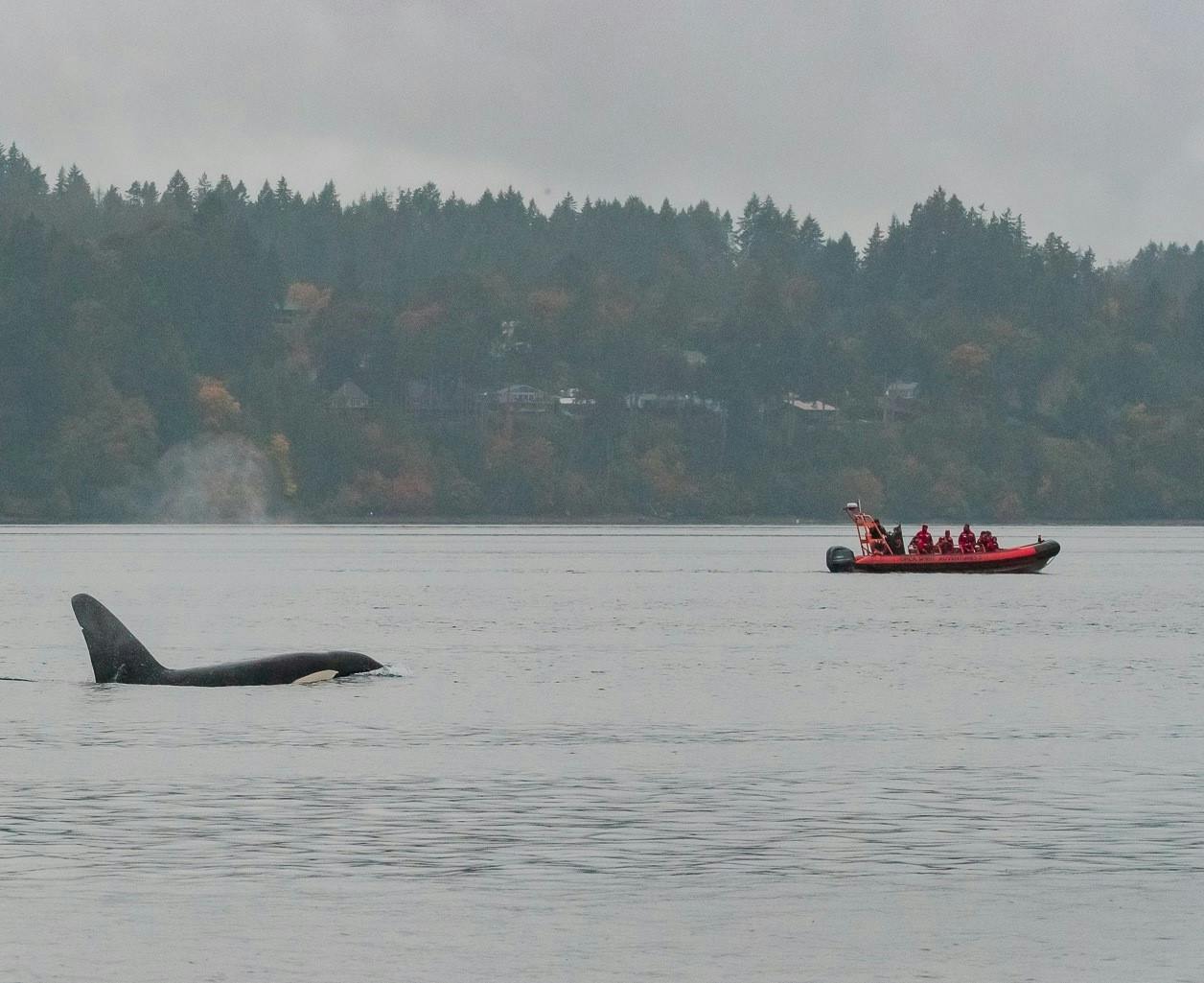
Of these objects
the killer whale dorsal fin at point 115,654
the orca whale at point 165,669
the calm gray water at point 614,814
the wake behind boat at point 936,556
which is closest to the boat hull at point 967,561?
the wake behind boat at point 936,556

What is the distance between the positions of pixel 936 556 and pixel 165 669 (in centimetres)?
7625

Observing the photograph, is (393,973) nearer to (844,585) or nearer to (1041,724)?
(1041,724)

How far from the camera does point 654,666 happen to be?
60656mm

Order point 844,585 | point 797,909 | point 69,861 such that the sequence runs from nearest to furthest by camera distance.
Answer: point 797,909, point 69,861, point 844,585

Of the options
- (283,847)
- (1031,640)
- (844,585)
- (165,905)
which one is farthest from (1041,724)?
(844,585)

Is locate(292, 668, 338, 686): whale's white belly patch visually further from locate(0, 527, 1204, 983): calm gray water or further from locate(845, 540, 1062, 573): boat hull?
locate(845, 540, 1062, 573): boat hull

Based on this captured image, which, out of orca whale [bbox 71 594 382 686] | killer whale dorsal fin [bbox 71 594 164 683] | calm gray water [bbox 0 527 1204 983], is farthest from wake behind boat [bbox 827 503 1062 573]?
killer whale dorsal fin [bbox 71 594 164 683]

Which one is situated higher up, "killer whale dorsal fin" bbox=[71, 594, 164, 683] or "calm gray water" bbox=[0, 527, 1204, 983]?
A: "killer whale dorsal fin" bbox=[71, 594, 164, 683]

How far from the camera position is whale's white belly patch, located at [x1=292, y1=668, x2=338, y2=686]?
50625 millimetres

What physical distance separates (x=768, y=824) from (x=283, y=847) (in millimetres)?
5761

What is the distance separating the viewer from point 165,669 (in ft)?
168

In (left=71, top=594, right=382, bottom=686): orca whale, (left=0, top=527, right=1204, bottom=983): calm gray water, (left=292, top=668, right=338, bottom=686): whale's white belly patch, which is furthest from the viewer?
(left=292, top=668, right=338, bottom=686): whale's white belly patch

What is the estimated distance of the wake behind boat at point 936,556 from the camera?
12319cm

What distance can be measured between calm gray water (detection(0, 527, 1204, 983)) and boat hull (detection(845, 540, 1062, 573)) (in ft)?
169
